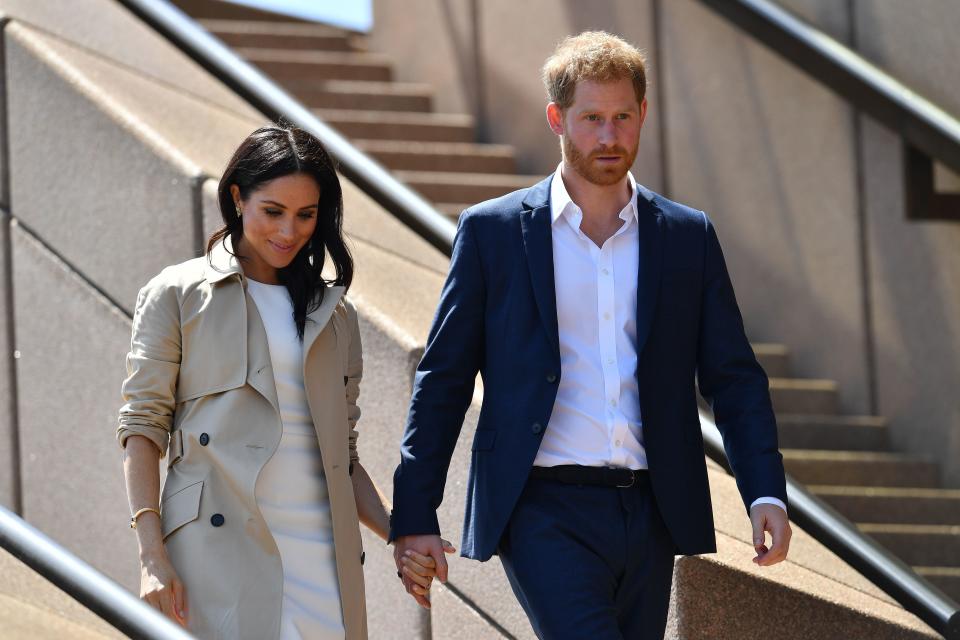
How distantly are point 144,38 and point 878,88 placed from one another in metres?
3.28

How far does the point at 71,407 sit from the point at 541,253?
7.76 feet

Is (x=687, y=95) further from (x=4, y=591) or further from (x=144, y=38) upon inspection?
(x=4, y=591)

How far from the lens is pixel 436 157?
857 cm

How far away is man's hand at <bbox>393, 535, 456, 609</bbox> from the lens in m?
3.46

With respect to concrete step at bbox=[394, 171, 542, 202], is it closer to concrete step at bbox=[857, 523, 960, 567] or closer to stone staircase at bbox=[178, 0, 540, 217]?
stone staircase at bbox=[178, 0, 540, 217]

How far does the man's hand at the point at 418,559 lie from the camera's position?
3.46 meters

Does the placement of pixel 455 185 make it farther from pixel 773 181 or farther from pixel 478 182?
pixel 773 181

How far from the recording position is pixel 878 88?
7.11m

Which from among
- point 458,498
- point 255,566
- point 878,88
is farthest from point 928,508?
point 255,566

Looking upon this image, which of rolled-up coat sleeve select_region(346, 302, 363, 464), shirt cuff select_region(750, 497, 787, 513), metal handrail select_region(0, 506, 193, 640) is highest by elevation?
rolled-up coat sleeve select_region(346, 302, 363, 464)

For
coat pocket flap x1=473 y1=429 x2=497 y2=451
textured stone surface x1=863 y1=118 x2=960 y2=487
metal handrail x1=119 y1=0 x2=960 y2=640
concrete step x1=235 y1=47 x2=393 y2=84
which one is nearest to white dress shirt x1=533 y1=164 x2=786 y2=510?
coat pocket flap x1=473 y1=429 x2=497 y2=451

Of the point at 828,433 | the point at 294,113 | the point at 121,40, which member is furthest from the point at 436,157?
the point at 121,40

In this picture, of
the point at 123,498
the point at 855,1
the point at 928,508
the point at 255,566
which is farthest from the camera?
the point at 855,1

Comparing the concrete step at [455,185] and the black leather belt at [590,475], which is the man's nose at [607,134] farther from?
the concrete step at [455,185]
